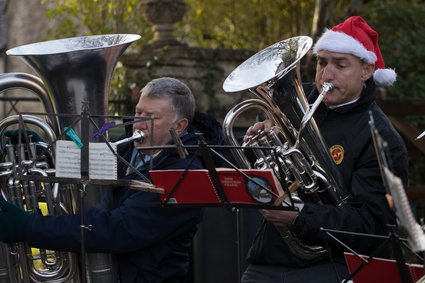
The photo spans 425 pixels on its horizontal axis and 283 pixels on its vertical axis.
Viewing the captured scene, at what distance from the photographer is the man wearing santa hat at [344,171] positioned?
4.00 metres

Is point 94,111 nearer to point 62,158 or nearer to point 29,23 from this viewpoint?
point 62,158

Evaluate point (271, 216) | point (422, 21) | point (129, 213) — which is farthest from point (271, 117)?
point (422, 21)

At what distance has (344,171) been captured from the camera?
4129mm

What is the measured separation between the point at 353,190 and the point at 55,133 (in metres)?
1.32

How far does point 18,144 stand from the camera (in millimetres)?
4289

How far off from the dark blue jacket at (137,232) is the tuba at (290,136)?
0.36m

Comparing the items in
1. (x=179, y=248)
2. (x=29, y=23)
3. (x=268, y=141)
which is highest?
(x=268, y=141)

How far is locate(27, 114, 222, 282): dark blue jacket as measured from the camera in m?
4.20

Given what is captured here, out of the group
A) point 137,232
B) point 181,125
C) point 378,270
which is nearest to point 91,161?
point 137,232

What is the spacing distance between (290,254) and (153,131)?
0.79 meters

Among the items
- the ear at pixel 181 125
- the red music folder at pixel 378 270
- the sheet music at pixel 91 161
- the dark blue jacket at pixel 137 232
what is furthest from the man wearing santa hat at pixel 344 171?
the sheet music at pixel 91 161

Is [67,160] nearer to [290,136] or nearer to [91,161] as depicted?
[91,161]

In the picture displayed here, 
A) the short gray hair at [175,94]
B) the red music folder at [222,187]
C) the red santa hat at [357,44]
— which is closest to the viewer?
the red music folder at [222,187]

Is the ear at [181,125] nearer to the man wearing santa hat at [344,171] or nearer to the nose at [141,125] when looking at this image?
the nose at [141,125]
